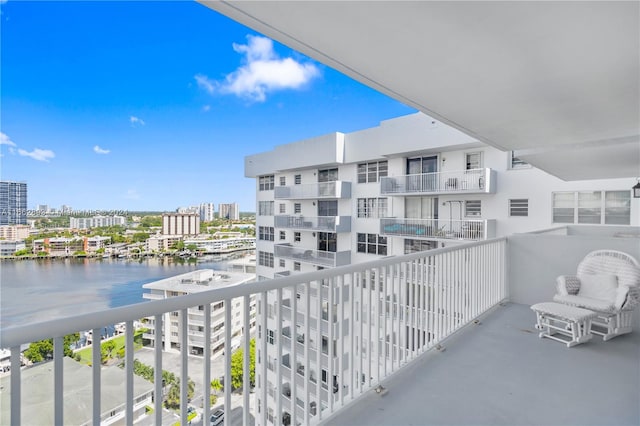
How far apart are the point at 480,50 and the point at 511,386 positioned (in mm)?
2318

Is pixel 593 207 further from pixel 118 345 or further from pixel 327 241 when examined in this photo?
pixel 118 345

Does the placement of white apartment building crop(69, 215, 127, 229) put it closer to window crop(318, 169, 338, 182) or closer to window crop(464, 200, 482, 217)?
window crop(464, 200, 482, 217)

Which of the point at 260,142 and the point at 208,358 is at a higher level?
the point at 260,142

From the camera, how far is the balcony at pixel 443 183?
412 inches

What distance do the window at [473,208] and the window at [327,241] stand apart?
6249 mm

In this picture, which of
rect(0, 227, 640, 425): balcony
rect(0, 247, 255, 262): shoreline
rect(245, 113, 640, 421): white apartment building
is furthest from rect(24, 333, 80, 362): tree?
rect(245, 113, 640, 421): white apartment building

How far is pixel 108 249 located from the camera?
5.05 meters

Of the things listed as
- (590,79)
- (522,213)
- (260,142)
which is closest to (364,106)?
(260,142)

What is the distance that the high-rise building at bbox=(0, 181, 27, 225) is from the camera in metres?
3.77

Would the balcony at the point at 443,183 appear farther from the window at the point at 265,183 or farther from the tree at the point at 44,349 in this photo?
the tree at the point at 44,349

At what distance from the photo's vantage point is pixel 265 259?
19.0 meters

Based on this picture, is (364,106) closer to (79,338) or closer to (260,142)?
(260,142)

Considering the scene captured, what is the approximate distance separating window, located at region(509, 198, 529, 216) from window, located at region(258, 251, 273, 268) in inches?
497

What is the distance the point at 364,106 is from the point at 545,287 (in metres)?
30.2
